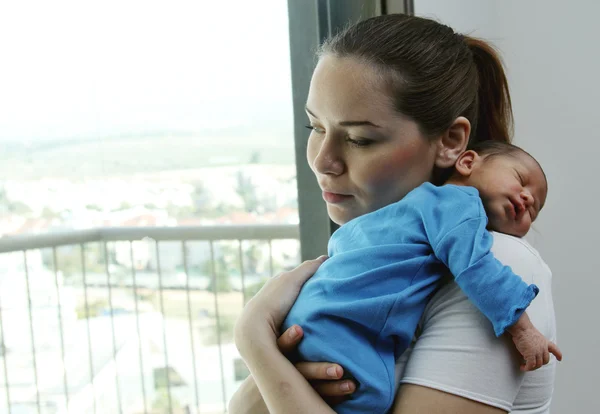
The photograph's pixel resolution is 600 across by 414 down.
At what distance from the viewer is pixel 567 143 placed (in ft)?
7.40

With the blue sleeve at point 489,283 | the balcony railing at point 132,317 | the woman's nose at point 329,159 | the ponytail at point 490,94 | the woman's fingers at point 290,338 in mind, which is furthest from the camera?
the balcony railing at point 132,317

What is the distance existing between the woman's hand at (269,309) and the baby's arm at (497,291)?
29cm

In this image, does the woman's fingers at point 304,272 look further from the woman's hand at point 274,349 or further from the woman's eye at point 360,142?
the woman's eye at point 360,142

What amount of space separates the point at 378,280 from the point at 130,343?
3.25 m

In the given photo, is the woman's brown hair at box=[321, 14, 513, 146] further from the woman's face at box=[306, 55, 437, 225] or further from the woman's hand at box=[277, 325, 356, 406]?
the woman's hand at box=[277, 325, 356, 406]

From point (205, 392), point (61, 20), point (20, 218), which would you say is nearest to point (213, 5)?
point (61, 20)

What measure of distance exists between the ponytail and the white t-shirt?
345mm

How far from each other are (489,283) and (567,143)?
1.72m

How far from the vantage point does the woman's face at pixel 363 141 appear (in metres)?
0.93

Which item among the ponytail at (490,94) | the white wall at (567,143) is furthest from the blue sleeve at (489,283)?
the white wall at (567,143)

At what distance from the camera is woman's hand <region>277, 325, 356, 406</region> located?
0.82 m

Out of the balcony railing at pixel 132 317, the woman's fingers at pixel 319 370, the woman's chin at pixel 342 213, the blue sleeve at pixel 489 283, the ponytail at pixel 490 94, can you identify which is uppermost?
the ponytail at pixel 490 94

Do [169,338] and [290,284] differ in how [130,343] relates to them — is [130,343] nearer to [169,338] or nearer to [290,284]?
[169,338]

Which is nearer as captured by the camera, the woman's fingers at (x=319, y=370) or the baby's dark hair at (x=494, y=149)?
the woman's fingers at (x=319, y=370)
